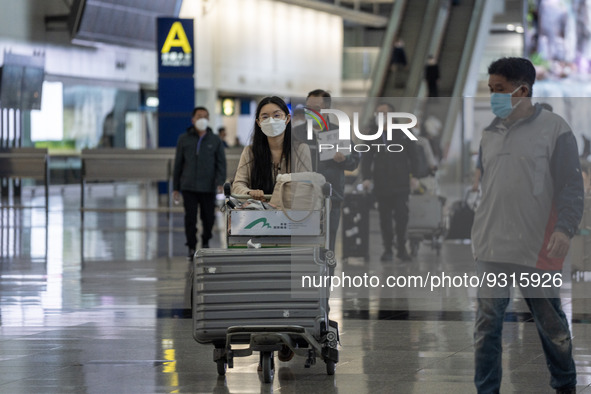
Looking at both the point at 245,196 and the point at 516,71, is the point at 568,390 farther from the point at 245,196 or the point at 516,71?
the point at 245,196

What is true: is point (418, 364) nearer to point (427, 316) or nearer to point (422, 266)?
point (422, 266)

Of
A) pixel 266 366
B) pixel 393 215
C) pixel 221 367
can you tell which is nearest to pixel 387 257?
pixel 393 215

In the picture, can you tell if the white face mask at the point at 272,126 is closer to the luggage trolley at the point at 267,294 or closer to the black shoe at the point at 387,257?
the luggage trolley at the point at 267,294

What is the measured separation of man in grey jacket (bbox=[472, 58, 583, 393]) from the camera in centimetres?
534

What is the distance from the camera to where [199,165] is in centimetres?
1354

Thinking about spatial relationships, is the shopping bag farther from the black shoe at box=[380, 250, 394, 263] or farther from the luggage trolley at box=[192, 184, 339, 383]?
the black shoe at box=[380, 250, 394, 263]

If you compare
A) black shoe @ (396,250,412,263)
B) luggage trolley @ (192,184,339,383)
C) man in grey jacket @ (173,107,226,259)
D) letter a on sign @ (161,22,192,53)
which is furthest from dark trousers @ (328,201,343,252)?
letter a on sign @ (161,22,192,53)

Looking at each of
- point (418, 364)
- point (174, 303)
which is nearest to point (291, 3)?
point (174, 303)

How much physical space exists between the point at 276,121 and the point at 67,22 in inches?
1052

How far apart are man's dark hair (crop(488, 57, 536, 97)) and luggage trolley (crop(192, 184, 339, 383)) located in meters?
1.29

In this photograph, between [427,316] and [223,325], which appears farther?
[427,316]

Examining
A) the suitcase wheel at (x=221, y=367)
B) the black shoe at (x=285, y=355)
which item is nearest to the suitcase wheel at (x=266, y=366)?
the suitcase wheel at (x=221, y=367)

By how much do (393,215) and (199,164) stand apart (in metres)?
7.13

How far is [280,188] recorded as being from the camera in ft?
20.9
